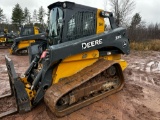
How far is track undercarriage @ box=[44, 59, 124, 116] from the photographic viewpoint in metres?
3.62

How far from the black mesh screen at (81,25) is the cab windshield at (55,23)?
0.74ft

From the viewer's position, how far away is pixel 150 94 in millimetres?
5020

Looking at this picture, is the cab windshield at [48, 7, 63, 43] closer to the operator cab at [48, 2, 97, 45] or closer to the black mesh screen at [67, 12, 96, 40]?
the operator cab at [48, 2, 97, 45]

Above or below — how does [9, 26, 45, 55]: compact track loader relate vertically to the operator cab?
below

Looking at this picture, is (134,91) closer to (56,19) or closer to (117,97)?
(117,97)

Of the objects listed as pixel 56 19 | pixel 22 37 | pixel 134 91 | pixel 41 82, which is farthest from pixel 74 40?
pixel 22 37

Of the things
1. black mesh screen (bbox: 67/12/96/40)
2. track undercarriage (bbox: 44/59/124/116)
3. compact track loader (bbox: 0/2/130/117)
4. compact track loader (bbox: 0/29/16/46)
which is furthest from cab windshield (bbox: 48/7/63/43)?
compact track loader (bbox: 0/29/16/46)

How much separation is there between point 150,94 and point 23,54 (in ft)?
34.2

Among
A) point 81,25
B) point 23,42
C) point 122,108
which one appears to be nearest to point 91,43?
point 81,25

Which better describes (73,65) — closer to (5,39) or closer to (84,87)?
(84,87)

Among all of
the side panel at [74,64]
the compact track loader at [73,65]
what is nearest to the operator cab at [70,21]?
the compact track loader at [73,65]

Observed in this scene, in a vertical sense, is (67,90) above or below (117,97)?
above

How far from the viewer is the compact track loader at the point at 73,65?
3.70 meters

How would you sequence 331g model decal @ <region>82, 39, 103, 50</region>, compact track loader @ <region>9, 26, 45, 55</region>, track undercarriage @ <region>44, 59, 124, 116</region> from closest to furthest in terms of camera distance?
track undercarriage @ <region>44, 59, 124, 116</region> < 331g model decal @ <region>82, 39, 103, 50</region> < compact track loader @ <region>9, 26, 45, 55</region>
